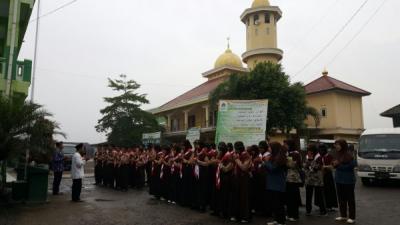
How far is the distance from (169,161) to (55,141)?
15.4 feet

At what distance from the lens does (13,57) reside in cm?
1491

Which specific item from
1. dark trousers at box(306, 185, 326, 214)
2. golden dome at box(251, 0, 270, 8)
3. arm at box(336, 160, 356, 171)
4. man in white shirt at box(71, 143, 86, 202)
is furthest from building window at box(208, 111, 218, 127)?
arm at box(336, 160, 356, 171)

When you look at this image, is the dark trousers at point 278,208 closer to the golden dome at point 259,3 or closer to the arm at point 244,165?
the arm at point 244,165

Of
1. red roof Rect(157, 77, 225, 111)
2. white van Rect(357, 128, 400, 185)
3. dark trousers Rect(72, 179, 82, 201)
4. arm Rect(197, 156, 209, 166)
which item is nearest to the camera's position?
arm Rect(197, 156, 209, 166)

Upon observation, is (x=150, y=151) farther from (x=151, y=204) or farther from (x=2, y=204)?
(x=2, y=204)

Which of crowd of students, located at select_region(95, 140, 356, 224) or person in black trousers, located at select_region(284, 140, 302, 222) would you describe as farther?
person in black trousers, located at select_region(284, 140, 302, 222)

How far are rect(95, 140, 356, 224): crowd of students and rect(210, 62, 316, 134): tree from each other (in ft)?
50.6

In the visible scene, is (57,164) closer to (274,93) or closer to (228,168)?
(228,168)

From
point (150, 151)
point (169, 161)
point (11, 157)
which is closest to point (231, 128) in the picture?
point (169, 161)

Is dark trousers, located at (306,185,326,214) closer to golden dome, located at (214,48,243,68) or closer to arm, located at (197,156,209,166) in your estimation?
arm, located at (197,156,209,166)

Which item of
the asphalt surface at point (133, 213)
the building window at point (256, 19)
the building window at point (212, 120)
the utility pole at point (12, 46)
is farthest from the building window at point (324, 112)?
the utility pole at point (12, 46)

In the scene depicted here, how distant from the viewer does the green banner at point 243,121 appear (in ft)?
35.2

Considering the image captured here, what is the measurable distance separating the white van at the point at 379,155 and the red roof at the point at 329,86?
25363mm

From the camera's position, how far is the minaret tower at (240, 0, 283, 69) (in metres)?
41.2
